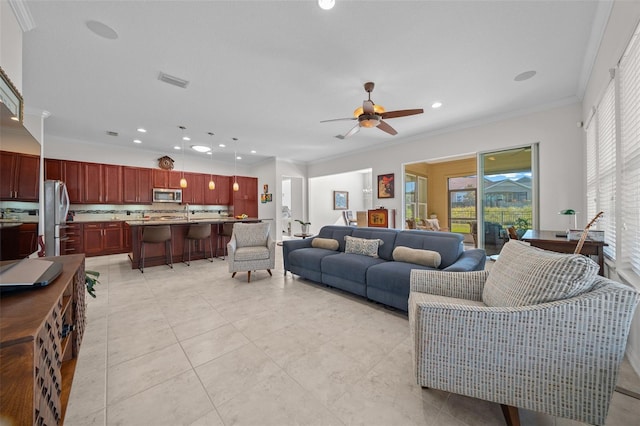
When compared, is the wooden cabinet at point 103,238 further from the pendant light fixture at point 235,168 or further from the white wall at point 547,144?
the white wall at point 547,144

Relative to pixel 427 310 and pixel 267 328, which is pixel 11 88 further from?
pixel 427 310

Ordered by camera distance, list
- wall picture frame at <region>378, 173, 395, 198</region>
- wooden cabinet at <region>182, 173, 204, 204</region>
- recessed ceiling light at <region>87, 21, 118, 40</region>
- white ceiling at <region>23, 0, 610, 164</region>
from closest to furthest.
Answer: white ceiling at <region>23, 0, 610, 164</region>, recessed ceiling light at <region>87, 21, 118, 40</region>, wall picture frame at <region>378, 173, 395, 198</region>, wooden cabinet at <region>182, 173, 204, 204</region>

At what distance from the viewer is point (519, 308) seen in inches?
45.6

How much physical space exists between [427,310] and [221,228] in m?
5.31

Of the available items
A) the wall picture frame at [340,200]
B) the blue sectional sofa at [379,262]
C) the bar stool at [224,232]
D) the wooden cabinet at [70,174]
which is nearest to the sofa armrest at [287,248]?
the blue sectional sofa at [379,262]

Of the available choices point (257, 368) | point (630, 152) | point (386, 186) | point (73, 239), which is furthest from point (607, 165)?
point (73, 239)

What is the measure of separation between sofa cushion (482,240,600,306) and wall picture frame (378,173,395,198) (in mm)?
4664

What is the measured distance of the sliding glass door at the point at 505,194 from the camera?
422cm

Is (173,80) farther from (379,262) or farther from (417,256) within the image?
(417,256)

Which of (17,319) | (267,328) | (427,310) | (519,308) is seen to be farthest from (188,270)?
(519,308)

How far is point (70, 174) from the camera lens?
5590mm

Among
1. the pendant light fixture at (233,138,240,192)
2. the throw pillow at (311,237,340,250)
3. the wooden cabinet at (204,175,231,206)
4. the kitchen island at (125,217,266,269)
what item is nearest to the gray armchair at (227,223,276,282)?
the throw pillow at (311,237,340,250)

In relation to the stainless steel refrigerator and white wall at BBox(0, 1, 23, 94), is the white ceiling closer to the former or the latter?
white wall at BBox(0, 1, 23, 94)

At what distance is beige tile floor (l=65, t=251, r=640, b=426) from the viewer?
1331 millimetres
